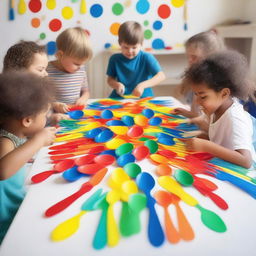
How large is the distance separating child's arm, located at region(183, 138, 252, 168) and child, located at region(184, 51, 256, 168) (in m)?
0.02

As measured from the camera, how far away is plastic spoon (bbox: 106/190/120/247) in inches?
17.0

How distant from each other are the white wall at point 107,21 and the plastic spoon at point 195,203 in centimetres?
187

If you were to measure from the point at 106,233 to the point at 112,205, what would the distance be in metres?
0.07

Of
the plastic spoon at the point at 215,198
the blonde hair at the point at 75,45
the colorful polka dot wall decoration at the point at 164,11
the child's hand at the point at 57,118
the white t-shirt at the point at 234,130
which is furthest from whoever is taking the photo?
the colorful polka dot wall decoration at the point at 164,11

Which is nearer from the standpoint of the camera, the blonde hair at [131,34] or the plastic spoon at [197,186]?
the plastic spoon at [197,186]

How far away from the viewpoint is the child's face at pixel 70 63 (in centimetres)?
124

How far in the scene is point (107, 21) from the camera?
87.2 inches

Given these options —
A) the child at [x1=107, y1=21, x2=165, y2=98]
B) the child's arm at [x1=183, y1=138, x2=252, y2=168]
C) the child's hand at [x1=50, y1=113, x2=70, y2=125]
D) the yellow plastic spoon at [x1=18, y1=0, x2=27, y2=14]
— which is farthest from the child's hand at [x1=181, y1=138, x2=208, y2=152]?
the yellow plastic spoon at [x1=18, y1=0, x2=27, y2=14]

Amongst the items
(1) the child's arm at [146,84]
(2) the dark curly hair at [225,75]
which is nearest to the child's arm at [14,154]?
(2) the dark curly hair at [225,75]

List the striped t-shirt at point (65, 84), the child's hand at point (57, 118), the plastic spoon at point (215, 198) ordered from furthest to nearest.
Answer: the striped t-shirt at point (65, 84), the child's hand at point (57, 118), the plastic spoon at point (215, 198)

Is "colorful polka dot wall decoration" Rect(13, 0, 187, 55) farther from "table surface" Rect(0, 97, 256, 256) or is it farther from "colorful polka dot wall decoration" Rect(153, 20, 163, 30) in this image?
"table surface" Rect(0, 97, 256, 256)

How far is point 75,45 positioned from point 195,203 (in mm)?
922

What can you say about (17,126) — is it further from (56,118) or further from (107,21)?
(107,21)

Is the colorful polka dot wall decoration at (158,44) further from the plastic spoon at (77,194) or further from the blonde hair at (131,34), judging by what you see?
the plastic spoon at (77,194)
